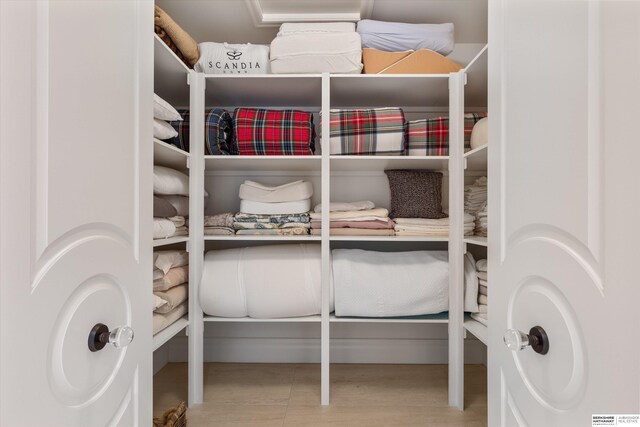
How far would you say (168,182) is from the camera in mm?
1536

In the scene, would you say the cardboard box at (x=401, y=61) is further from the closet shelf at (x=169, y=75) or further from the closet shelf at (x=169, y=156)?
the closet shelf at (x=169, y=156)

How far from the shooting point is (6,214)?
496mm

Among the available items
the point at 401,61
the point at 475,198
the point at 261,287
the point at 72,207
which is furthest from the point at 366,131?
the point at 72,207

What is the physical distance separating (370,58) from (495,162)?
111 cm

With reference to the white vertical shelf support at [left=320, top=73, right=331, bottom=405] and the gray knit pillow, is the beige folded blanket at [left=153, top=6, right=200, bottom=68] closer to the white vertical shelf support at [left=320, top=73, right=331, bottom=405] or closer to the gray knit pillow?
the white vertical shelf support at [left=320, top=73, right=331, bottom=405]

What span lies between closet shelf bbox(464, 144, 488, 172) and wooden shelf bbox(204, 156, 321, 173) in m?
0.69

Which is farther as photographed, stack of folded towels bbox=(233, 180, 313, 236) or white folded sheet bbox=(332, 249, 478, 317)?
stack of folded towels bbox=(233, 180, 313, 236)

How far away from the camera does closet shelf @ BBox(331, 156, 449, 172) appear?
172 centimetres

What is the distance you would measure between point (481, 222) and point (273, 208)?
1.02 metres

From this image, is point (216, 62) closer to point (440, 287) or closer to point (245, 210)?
point (245, 210)

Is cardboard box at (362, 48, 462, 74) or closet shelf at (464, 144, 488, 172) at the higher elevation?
cardboard box at (362, 48, 462, 74)

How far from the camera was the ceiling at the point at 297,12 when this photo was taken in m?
1.68

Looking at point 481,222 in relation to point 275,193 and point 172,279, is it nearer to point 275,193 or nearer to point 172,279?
point 275,193

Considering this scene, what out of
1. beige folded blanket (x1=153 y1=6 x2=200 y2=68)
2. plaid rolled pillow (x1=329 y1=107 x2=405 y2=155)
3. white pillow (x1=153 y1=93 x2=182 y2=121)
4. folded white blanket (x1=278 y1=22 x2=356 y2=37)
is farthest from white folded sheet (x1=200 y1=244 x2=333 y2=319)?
folded white blanket (x1=278 y1=22 x2=356 y2=37)
